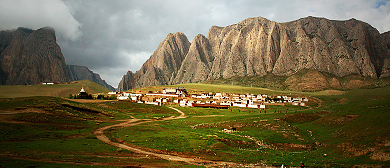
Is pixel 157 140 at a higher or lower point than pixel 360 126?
lower

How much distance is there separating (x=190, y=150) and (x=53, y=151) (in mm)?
18928

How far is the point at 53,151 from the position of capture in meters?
29.6

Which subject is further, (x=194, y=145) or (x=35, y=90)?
(x=35, y=90)

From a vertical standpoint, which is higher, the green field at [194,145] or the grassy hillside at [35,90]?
the grassy hillside at [35,90]

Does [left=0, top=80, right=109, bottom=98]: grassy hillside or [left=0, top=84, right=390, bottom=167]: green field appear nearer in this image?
[left=0, top=84, right=390, bottom=167]: green field

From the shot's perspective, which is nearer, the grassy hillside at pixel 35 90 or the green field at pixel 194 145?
the green field at pixel 194 145

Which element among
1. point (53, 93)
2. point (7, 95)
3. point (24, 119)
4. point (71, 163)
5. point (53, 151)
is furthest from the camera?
point (53, 93)

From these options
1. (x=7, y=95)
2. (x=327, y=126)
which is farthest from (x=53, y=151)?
(x=7, y=95)

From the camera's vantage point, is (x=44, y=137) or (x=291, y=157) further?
(x=44, y=137)

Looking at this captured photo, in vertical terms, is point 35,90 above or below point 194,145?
above

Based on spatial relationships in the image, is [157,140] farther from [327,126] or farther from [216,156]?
[327,126]

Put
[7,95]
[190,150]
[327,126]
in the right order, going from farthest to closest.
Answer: [7,95]
[327,126]
[190,150]

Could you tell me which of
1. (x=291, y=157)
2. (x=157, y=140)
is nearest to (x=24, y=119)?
(x=157, y=140)

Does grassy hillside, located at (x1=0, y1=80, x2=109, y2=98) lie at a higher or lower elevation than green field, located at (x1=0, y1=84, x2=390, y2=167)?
higher
